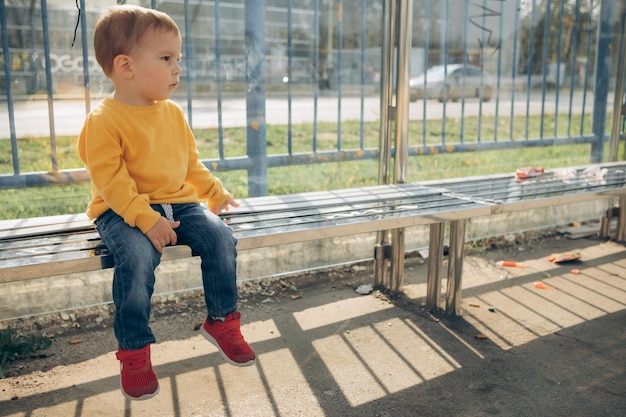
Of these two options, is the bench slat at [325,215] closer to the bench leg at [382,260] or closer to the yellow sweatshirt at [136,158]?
the yellow sweatshirt at [136,158]

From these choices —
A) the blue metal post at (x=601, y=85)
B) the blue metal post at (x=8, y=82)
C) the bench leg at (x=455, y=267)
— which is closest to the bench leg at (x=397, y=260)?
the bench leg at (x=455, y=267)

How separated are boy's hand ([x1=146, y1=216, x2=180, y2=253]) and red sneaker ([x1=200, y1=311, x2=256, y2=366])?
0.33 metres

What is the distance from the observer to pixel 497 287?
12.6 ft

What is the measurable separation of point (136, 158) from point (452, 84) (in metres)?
2.72

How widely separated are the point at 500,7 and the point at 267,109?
2.00 meters

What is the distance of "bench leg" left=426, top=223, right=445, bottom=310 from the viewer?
336 centimetres

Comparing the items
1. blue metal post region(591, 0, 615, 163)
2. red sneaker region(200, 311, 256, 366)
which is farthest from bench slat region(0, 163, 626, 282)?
blue metal post region(591, 0, 615, 163)

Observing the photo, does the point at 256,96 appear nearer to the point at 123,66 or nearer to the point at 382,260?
the point at 382,260

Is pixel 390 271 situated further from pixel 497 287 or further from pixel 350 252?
pixel 497 287

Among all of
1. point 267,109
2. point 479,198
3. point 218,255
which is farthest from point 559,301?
point 218,255

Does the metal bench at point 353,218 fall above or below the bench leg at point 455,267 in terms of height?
above

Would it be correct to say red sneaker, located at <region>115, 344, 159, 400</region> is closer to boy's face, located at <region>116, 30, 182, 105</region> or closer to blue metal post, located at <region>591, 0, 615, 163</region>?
boy's face, located at <region>116, 30, 182, 105</region>

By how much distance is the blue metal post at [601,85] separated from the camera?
511cm

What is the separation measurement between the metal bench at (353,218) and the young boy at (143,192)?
0.12 meters
